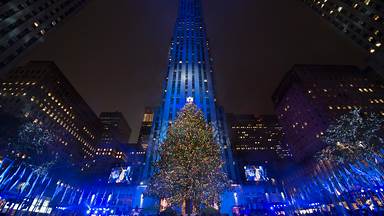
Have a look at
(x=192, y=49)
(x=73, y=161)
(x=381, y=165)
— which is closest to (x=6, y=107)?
(x=73, y=161)

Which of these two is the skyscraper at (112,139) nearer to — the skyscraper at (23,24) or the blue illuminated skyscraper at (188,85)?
the blue illuminated skyscraper at (188,85)

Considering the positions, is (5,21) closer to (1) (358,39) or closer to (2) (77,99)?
(2) (77,99)

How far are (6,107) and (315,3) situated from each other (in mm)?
95883

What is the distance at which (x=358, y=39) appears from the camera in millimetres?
46312

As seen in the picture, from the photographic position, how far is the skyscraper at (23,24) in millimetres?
42219

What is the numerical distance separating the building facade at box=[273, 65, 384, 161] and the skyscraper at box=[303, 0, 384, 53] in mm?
28338

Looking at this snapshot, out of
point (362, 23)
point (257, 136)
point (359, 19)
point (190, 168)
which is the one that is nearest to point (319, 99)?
point (362, 23)

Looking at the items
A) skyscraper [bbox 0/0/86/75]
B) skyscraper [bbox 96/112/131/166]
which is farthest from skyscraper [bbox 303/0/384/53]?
skyscraper [bbox 96/112/131/166]

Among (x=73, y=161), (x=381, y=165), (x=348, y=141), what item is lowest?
(x=381, y=165)

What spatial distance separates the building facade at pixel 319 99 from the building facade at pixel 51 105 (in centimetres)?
8748

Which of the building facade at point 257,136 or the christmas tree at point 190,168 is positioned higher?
the building facade at point 257,136

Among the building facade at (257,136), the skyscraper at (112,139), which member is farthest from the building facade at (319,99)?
the skyscraper at (112,139)

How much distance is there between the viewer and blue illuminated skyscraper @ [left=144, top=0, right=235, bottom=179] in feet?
152

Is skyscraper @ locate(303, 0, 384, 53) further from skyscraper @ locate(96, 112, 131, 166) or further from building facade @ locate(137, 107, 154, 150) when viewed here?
skyscraper @ locate(96, 112, 131, 166)
